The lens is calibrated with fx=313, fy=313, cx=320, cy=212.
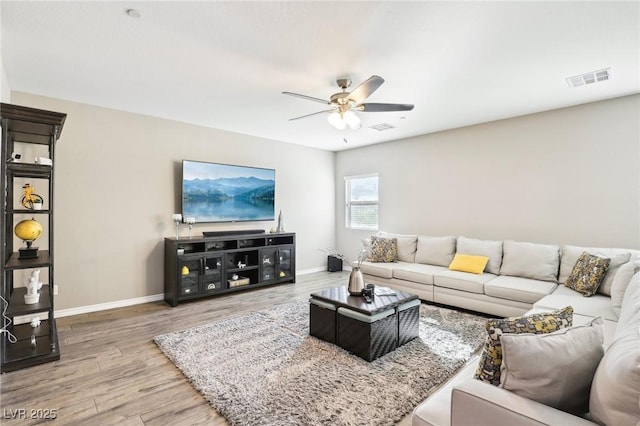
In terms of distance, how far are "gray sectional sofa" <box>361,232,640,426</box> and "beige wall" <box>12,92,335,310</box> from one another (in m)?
3.17

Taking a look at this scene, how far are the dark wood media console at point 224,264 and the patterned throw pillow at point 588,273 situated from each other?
396 cm

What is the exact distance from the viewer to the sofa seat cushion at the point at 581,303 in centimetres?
268

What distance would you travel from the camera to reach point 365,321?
2.72m

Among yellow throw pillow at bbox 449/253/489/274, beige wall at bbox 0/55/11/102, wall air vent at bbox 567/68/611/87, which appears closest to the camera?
beige wall at bbox 0/55/11/102

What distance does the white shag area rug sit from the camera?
2057 millimetres

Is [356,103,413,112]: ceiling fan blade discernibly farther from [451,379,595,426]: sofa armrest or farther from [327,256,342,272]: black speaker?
[327,256,342,272]: black speaker

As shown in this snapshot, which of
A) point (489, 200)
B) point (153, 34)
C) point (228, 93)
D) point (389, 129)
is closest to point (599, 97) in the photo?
point (489, 200)

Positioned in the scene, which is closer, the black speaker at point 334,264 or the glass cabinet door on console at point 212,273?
the glass cabinet door on console at point 212,273

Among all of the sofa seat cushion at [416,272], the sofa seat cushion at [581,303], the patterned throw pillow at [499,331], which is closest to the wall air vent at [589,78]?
the sofa seat cushion at [581,303]

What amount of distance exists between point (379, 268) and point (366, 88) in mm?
2838

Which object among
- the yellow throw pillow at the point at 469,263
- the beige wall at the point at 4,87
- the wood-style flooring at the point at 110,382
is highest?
the beige wall at the point at 4,87

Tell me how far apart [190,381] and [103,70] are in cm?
294

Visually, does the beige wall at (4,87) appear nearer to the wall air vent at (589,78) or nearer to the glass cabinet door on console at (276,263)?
the glass cabinet door on console at (276,263)

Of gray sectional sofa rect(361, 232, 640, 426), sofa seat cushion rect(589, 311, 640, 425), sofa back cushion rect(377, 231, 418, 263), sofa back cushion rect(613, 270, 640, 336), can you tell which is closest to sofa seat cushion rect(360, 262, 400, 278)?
gray sectional sofa rect(361, 232, 640, 426)
